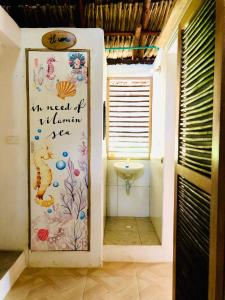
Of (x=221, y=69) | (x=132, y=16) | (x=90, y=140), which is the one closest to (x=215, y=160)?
(x=221, y=69)

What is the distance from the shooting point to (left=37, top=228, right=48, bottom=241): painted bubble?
9.12 ft

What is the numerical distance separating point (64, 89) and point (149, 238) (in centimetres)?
200

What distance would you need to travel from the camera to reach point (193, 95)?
1435mm

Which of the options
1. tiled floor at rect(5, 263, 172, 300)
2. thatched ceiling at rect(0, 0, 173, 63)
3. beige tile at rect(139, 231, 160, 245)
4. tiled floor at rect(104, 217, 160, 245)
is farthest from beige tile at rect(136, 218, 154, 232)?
thatched ceiling at rect(0, 0, 173, 63)

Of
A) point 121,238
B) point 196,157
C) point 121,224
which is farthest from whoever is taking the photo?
point 121,224

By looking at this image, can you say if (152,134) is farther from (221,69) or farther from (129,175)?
(221,69)

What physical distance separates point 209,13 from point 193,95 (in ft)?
1.33

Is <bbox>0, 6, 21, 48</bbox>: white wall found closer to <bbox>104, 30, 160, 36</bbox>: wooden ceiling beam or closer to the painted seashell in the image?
the painted seashell

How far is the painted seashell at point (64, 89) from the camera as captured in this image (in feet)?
8.80

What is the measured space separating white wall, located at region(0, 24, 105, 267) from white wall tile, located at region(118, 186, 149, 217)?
1239 millimetres

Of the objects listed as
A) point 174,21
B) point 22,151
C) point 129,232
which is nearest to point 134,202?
point 129,232

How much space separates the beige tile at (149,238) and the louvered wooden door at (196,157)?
1321 millimetres

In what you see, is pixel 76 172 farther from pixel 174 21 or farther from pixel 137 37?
pixel 137 37

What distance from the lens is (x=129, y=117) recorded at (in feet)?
13.1
